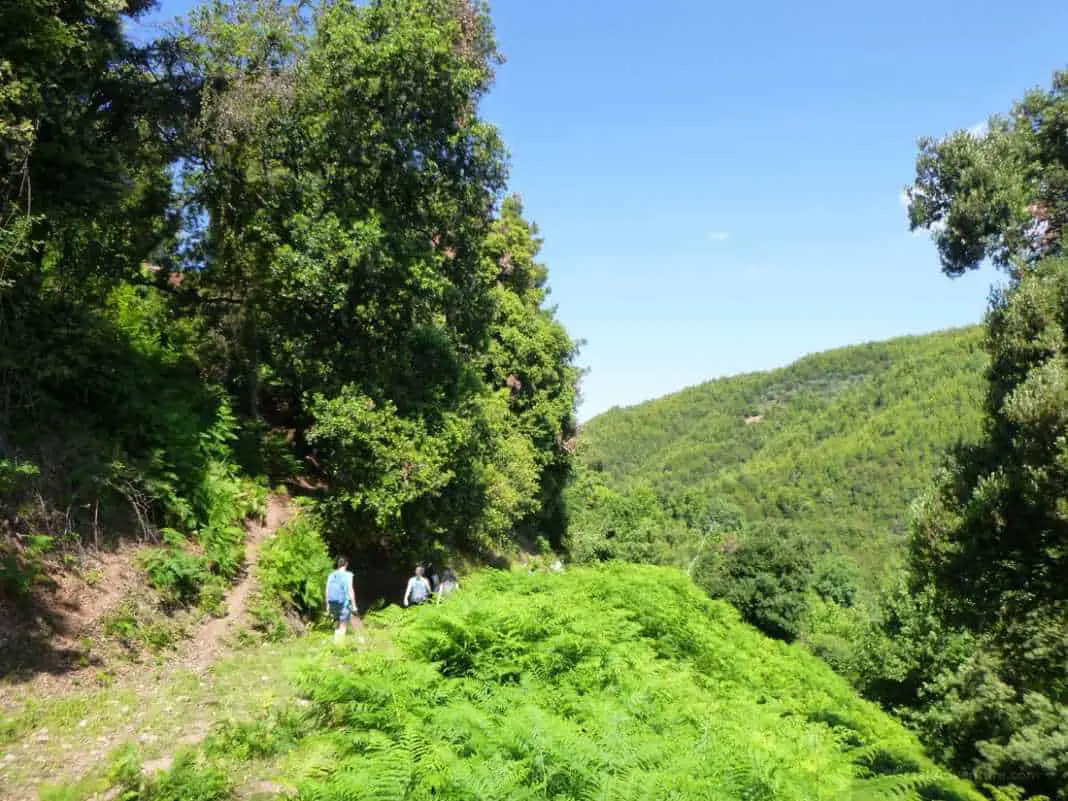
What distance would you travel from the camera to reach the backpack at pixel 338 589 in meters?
10.3

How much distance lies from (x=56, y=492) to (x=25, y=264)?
309 centimetres

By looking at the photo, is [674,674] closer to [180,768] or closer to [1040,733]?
[1040,733]

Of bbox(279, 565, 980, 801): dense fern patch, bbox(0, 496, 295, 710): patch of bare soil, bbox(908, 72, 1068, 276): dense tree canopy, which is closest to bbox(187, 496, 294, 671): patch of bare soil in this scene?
bbox(0, 496, 295, 710): patch of bare soil

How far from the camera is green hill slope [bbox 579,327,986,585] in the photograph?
11356cm

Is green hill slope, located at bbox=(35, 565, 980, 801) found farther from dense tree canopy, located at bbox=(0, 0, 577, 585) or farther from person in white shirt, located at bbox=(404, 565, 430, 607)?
dense tree canopy, located at bbox=(0, 0, 577, 585)

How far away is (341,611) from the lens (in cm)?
1039

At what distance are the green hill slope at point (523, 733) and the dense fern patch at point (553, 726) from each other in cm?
2

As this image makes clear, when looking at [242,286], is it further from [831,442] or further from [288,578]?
[831,442]

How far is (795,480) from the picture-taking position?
13038 cm

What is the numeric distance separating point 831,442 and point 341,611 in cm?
14751

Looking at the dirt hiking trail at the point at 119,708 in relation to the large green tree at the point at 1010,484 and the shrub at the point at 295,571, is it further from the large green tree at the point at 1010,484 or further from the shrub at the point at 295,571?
the large green tree at the point at 1010,484

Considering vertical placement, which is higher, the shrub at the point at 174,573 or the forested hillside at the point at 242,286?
the forested hillside at the point at 242,286

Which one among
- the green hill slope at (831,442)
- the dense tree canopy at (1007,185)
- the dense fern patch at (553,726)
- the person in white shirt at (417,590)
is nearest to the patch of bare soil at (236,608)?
the dense fern patch at (553,726)

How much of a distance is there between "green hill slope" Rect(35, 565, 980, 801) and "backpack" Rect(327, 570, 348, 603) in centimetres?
142
